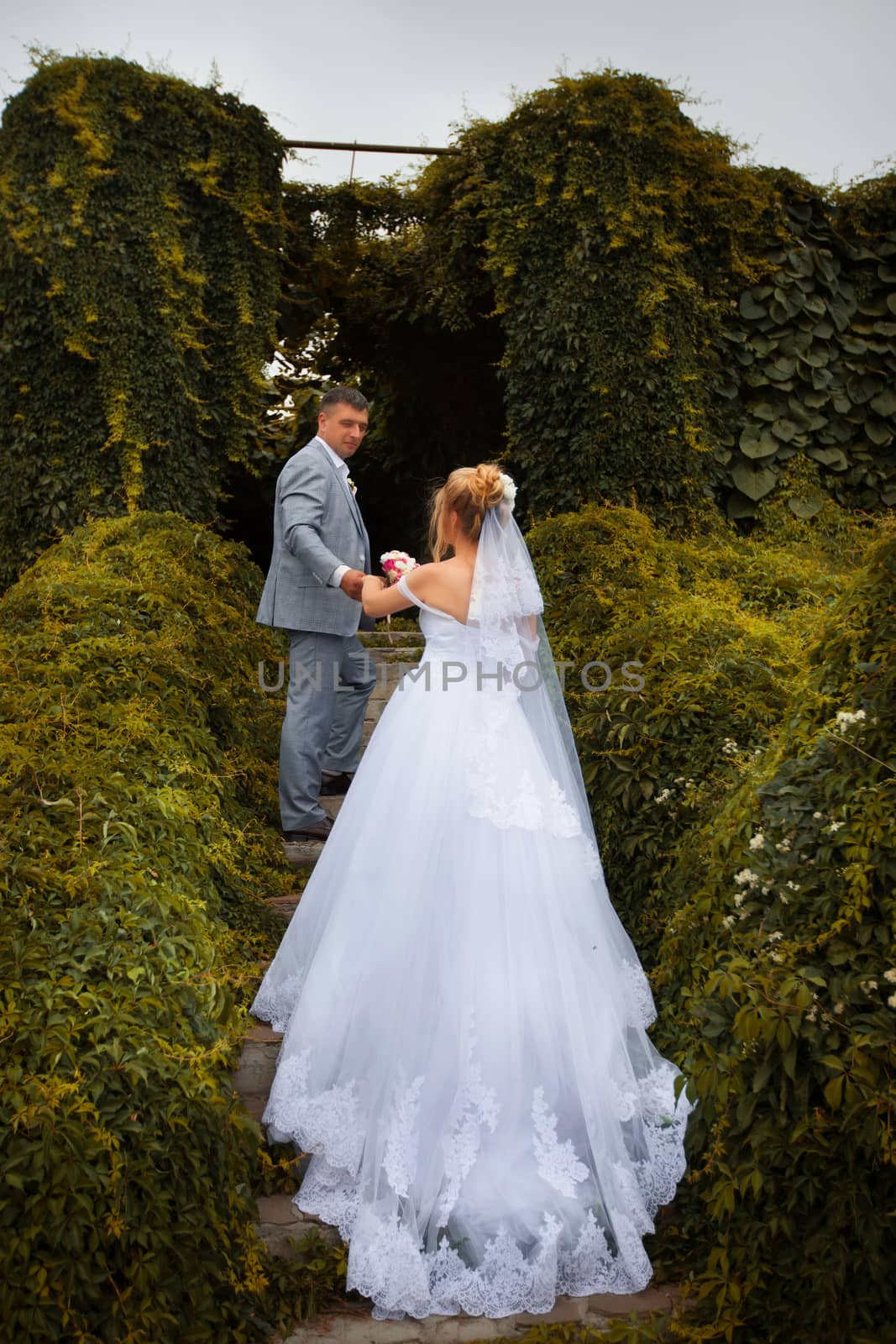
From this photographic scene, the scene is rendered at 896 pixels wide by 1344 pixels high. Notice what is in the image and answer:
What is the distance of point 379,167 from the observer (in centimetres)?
862

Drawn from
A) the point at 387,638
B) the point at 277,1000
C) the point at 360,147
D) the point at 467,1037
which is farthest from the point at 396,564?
the point at 360,147

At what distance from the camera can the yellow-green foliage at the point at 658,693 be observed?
3678mm

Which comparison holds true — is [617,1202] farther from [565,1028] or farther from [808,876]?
[808,876]

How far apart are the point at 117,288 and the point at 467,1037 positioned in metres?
6.14

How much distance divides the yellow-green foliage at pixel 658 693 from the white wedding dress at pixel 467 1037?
0.63m

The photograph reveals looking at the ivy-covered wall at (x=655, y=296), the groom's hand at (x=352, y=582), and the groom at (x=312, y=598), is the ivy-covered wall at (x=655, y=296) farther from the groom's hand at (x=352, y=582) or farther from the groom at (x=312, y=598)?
the groom's hand at (x=352, y=582)

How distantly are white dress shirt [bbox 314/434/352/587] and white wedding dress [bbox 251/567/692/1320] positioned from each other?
3.08ft

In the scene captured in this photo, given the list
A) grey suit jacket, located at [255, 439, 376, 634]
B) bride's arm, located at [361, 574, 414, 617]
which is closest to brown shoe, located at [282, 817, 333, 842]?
grey suit jacket, located at [255, 439, 376, 634]

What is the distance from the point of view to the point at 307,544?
4406 mm

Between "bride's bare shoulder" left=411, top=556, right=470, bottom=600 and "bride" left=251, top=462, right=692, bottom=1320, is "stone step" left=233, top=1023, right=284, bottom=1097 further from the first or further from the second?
"bride's bare shoulder" left=411, top=556, right=470, bottom=600

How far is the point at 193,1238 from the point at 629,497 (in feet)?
18.7

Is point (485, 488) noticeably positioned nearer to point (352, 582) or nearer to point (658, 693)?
point (352, 582)

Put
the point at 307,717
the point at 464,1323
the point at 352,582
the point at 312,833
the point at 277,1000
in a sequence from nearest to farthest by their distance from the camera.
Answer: the point at 464,1323 → the point at 277,1000 → the point at 352,582 → the point at 307,717 → the point at 312,833

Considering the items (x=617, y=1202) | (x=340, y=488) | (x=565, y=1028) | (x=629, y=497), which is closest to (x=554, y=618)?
(x=340, y=488)
